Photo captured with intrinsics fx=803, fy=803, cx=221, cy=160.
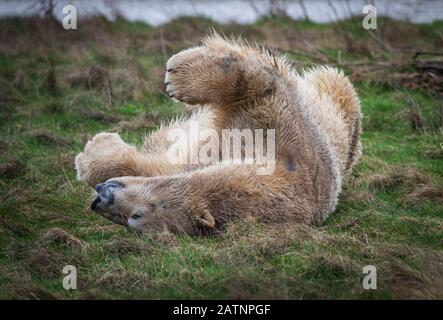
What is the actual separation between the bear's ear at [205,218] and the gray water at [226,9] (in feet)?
32.0

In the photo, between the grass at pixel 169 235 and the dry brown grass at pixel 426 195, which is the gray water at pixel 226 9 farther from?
the dry brown grass at pixel 426 195

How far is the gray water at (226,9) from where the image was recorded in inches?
595

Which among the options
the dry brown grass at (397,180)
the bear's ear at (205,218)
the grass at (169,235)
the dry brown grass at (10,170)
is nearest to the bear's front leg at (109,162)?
the grass at (169,235)

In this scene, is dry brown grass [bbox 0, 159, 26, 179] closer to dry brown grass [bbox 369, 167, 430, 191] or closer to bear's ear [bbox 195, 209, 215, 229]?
bear's ear [bbox 195, 209, 215, 229]

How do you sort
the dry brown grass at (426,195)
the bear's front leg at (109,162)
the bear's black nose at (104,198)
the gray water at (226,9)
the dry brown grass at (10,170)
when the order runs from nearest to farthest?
1. the bear's black nose at (104,198)
2. the bear's front leg at (109,162)
3. the dry brown grass at (426,195)
4. the dry brown grass at (10,170)
5. the gray water at (226,9)

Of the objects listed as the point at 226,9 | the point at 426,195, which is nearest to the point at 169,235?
the point at 426,195

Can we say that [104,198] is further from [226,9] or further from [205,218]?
[226,9]

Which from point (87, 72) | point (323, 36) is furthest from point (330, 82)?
point (323, 36)

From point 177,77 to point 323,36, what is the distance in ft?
26.5

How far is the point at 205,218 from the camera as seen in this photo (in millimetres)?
5754

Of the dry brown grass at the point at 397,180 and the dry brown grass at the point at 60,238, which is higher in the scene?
the dry brown grass at the point at 397,180

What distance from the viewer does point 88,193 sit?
7.48m

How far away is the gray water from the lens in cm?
1510

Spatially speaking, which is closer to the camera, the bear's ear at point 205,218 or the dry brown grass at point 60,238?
the bear's ear at point 205,218
